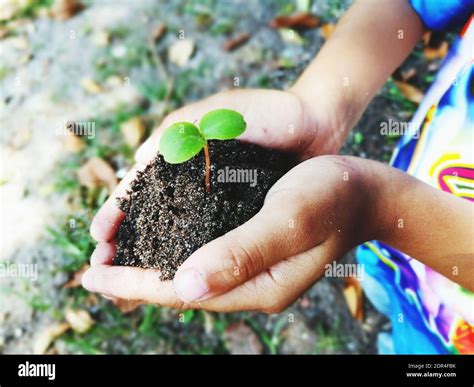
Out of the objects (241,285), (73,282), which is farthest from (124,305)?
(241,285)

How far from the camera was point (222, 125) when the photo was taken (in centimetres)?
83

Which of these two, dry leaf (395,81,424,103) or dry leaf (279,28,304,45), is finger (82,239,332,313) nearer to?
dry leaf (395,81,424,103)

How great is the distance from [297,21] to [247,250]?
1245 mm

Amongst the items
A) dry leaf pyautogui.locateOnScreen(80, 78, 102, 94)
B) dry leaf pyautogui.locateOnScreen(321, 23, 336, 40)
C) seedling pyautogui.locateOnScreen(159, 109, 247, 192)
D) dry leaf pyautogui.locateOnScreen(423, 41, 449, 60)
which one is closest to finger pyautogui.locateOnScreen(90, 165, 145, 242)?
seedling pyautogui.locateOnScreen(159, 109, 247, 192)

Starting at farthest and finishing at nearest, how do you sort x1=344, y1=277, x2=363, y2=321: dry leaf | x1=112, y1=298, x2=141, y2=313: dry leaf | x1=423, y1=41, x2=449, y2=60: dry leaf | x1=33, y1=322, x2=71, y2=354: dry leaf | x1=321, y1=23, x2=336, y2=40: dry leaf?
1. x1=321, y1=23, x2=336, y2=40: dry leaf
2. x1=423, y1=41, x2=449, y2=60: dry leaf
3. x1=344, y1=277, x2=363, y2=321: dry leaf
4. x1=33, y1=322, x2=71, y2=354: dry leaf
5. x1=112, y1=298, x2=141, y2=313: dry leaf

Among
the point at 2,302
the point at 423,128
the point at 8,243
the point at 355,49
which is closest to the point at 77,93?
the point at 8,243

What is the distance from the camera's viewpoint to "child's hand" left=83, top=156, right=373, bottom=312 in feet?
2.50

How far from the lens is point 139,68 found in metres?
1.83

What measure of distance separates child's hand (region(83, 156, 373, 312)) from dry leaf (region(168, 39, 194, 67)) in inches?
42.0

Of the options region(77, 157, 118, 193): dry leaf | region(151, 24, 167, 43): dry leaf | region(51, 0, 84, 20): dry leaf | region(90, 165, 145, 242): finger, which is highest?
region(51, 0, 84, 20): dry leaf
